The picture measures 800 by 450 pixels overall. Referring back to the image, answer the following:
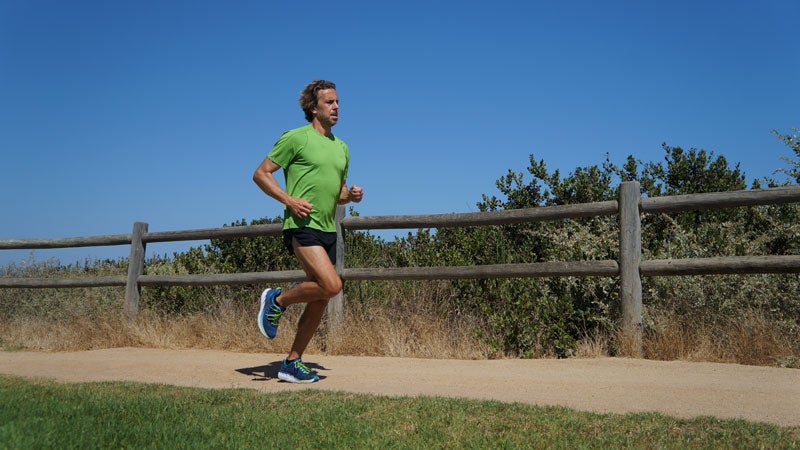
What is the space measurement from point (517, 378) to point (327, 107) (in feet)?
9.49

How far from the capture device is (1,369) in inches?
337

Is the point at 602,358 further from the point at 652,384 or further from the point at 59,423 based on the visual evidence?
the point at 59,423

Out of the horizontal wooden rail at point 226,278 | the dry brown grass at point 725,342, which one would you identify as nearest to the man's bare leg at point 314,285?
the horizontal wooden rail at point 226,278

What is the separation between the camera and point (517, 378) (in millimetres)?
6770

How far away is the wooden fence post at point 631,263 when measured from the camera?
796cm

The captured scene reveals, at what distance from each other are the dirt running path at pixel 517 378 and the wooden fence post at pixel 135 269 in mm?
2274

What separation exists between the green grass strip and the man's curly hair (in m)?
2.41

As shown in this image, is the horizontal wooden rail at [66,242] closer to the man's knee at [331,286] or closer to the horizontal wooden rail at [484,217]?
the horizontal wooden rail at [484,217]

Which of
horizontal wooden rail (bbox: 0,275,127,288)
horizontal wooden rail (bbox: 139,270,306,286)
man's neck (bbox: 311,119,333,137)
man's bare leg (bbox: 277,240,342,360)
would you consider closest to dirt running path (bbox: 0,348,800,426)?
man's bare leg (bbox: 277,240,342,360)

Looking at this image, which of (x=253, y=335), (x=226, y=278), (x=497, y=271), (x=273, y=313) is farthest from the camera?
(x=226, y=278)

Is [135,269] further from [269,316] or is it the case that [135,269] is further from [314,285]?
[314,285]

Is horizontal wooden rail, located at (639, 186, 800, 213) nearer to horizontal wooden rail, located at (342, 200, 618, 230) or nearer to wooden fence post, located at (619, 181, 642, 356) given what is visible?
wooden fence post, located at (619, 181, 642, 356)

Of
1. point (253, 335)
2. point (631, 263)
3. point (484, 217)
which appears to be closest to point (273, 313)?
point (253, 335)

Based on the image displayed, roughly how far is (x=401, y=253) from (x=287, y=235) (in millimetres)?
5086
